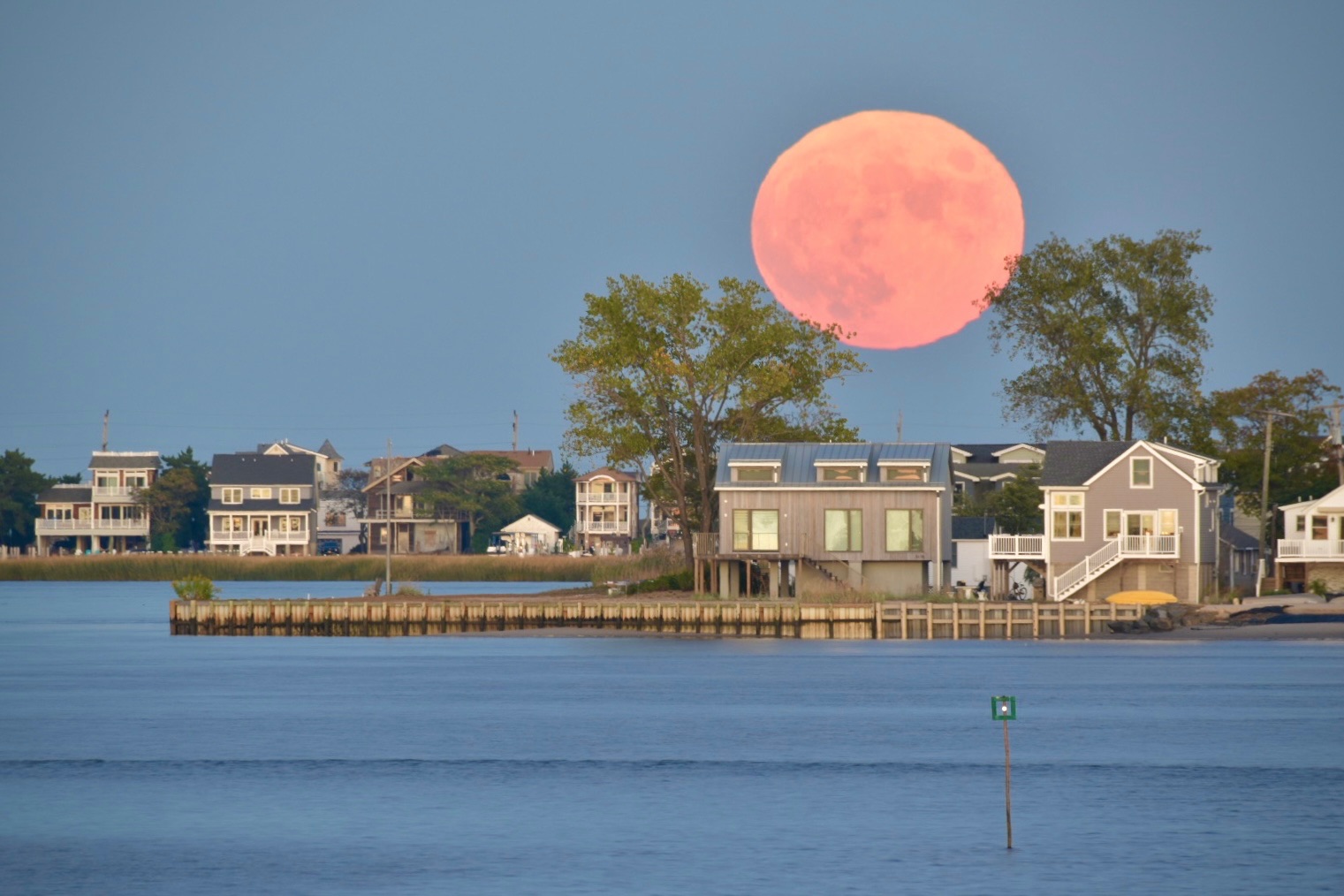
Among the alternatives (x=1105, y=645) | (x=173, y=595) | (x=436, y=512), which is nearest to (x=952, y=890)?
(x=1105, y=645)

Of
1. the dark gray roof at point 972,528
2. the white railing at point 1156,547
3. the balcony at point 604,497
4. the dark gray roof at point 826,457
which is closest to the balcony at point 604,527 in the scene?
the balcony at point 604,497

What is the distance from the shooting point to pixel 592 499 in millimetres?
176375

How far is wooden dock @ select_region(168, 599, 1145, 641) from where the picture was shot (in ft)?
270

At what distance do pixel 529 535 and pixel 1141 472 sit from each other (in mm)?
93238

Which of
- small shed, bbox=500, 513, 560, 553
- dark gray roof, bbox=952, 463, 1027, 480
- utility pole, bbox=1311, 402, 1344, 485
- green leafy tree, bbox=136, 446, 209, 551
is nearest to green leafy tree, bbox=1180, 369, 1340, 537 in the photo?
utility pole, bbox=1311, 402, 1344, 485

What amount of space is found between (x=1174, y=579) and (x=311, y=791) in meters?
52.9

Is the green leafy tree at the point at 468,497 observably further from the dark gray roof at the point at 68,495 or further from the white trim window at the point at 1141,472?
the white trim window at the point at 1141,472

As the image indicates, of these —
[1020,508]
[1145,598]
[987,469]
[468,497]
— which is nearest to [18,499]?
[468,497]

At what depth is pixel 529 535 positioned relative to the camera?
559 feet

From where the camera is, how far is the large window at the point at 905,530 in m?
83.2

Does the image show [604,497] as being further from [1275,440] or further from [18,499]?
[1275,440]

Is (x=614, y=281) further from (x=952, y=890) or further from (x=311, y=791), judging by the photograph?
(x=952, y=890)

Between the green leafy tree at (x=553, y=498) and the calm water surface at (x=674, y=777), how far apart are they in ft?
338

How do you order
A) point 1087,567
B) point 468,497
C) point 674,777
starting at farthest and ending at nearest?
point 468,497 → point 1087,567 → point 674,777
